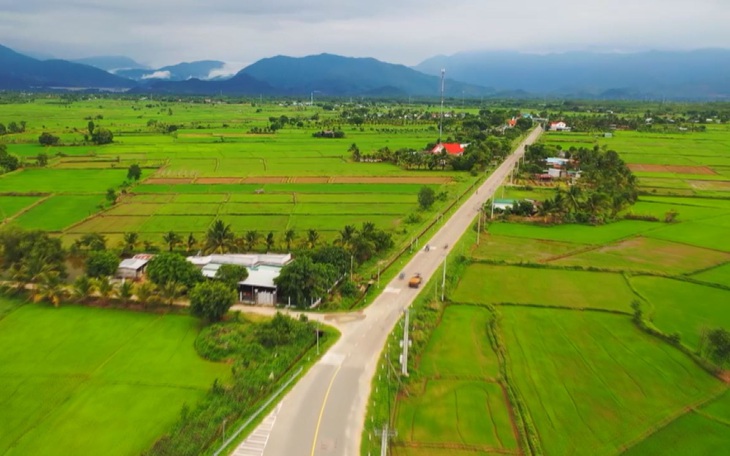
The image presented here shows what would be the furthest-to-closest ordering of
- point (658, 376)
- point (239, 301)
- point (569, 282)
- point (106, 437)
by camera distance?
point (569, 282), point (239, 301), point (658, 376), point (106, 437)

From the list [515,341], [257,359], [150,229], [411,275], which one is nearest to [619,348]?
[515,341]

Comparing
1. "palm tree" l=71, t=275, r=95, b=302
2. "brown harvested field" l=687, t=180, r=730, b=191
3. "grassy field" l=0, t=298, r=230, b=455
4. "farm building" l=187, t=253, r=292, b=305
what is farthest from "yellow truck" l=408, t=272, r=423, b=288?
"brown harvested field" l=687, t=180, r=730, b=191

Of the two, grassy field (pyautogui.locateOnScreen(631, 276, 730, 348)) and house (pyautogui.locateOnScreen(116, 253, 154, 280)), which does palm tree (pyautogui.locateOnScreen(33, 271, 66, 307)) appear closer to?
house (pyautogui.locateOnScreen(116, 253, 154, 280))

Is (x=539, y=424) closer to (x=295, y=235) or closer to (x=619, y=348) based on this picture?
(x=619, y=348)

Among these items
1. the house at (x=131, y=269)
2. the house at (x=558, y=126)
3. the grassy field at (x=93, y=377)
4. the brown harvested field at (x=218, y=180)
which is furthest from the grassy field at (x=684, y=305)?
the house at (x=558, y=126)

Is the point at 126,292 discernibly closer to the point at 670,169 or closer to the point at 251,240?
the point at 251,240

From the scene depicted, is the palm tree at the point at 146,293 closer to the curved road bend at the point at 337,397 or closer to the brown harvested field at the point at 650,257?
the curved road bend at the point at 337,397

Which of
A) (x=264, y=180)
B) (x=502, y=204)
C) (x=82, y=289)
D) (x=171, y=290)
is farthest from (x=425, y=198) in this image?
(x=82, y=289)

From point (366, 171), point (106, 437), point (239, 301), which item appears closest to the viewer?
point (106, 437)
